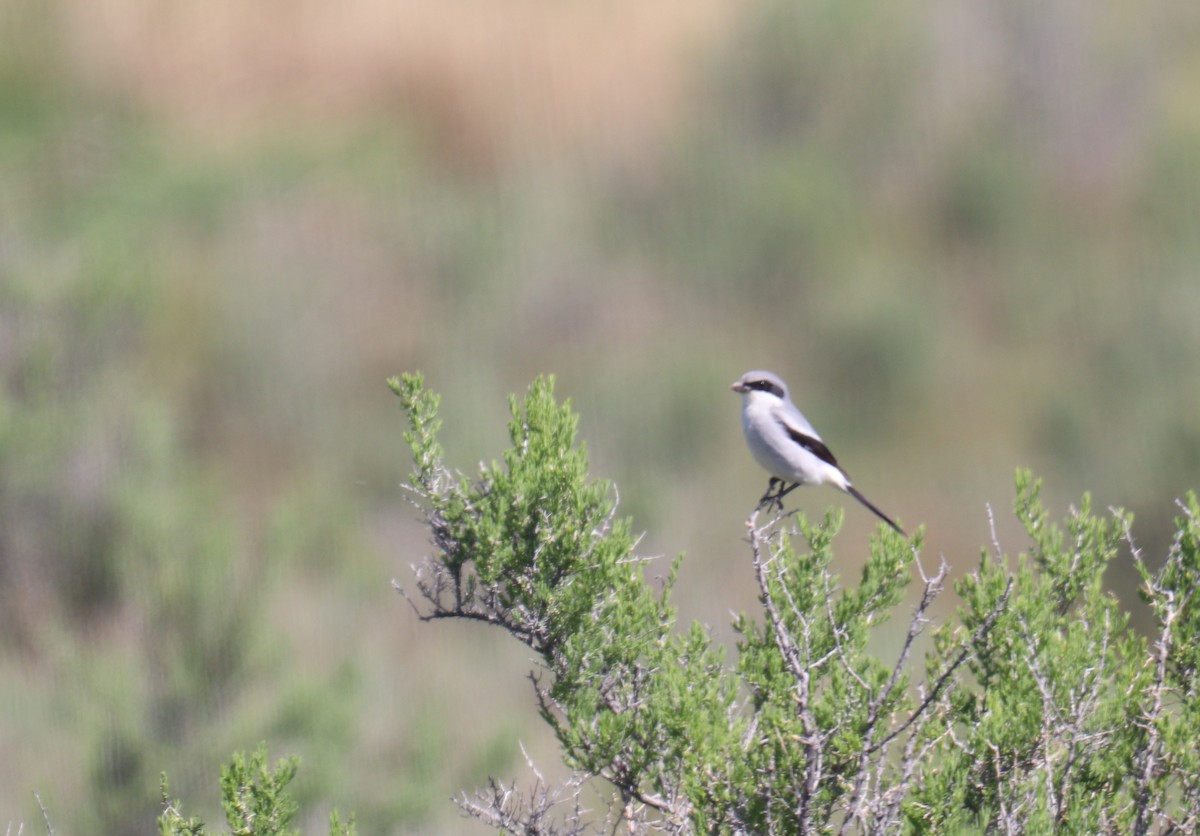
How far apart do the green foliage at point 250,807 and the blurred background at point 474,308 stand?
3474 mm

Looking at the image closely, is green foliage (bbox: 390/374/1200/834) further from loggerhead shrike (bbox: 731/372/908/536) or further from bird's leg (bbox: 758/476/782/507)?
loggerhead shrike (bbox: 731/372/908/536)

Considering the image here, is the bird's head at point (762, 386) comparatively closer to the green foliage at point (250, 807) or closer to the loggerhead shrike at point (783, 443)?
the loggerhead shrike at point (783, 443)

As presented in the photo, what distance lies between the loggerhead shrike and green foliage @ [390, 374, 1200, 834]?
1.51 metres

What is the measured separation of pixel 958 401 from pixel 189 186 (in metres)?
9.57

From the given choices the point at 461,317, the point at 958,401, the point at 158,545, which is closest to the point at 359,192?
the point at 461,317

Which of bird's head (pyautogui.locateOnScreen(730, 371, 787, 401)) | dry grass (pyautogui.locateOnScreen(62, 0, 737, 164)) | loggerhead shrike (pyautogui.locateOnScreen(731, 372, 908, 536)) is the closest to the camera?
loggerhead shrike (pyautogui.locateOnScreen(731, 372, 908, 536))

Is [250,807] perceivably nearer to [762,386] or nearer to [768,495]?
[768,495]

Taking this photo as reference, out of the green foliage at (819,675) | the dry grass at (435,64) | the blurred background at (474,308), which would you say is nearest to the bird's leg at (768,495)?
the green foliage at (819,675)

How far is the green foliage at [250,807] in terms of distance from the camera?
2.56 m

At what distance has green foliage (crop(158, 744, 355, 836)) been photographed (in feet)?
8.39

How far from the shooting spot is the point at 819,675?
291cm

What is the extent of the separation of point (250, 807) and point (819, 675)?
118 cm

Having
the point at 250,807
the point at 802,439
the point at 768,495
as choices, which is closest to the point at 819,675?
the point at 250,807

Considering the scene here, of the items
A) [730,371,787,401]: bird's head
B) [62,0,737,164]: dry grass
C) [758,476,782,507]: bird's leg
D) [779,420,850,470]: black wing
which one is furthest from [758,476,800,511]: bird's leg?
[62,0,737,164]: dry grass
